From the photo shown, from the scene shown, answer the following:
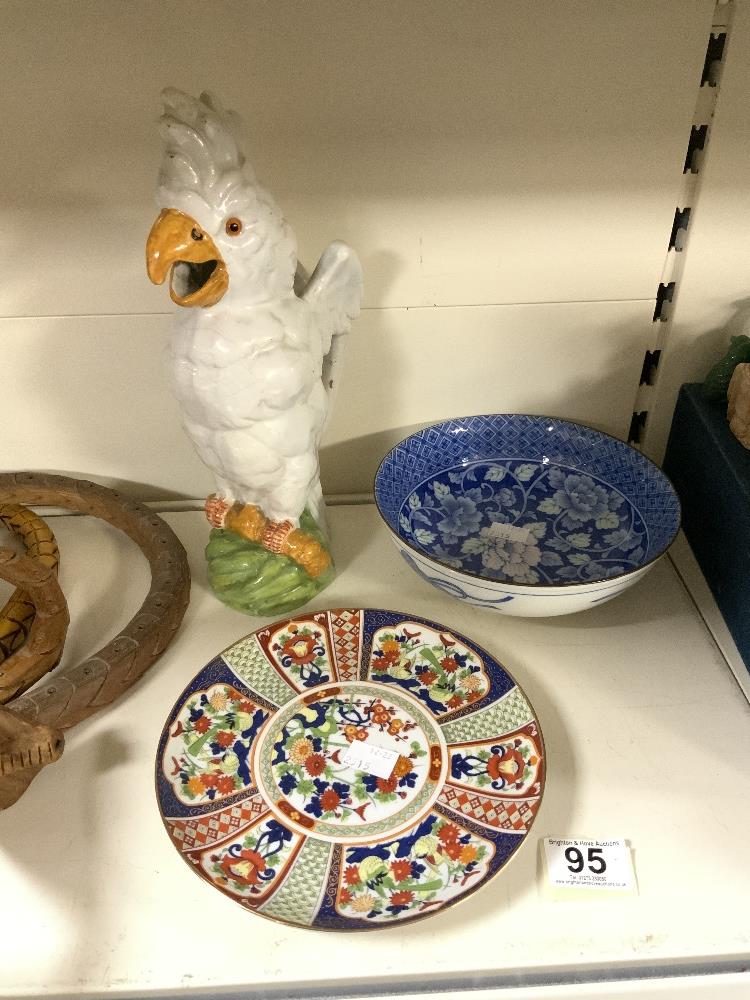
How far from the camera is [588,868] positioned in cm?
66

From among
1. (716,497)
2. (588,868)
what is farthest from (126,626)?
(716,497)

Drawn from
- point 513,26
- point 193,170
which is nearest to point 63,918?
point 193,170

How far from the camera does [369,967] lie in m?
0.61

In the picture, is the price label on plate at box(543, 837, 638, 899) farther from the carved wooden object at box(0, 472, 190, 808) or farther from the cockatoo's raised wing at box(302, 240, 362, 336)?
the cockatoo's raised wing at box(302, 240, 362, 336)

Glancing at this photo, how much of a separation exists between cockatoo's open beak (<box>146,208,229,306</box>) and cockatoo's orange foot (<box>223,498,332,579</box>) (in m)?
0.24

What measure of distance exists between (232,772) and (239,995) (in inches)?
7.0

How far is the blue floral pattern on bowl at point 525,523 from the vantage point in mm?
911

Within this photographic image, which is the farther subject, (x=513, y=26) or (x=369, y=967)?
(x=513, y=26)

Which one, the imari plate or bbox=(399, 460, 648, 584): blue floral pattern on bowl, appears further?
bbox=(399, 460, 648, 584): blue floral pattern on bowl

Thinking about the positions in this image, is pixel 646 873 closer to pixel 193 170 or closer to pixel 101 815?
pixel 101 815

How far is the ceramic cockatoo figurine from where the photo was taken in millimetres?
660

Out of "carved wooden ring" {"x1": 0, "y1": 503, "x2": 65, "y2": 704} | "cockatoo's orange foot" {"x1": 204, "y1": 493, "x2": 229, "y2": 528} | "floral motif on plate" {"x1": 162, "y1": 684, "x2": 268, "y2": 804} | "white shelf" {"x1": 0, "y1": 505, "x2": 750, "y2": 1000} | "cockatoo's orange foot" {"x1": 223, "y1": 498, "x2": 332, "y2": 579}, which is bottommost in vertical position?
"white shelf" {"x1": 0, "y1": 505, "x2": 750, "y2": 1000}

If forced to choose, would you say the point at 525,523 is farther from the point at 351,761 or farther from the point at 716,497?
the point at 351,761

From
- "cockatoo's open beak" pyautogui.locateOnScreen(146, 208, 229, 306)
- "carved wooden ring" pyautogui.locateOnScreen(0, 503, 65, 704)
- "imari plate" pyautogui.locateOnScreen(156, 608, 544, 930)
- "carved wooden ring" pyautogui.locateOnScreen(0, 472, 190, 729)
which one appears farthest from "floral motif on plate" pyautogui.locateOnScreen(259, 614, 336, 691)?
"cockatoo's open beak" pyautogui.locateOnScreen(146, 208, 229, 306)
